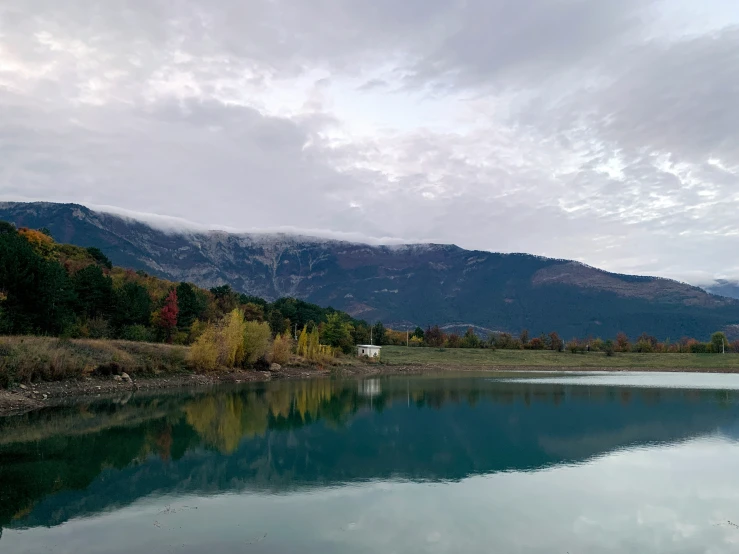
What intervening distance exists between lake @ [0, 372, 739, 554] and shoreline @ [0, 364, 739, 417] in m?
2.71

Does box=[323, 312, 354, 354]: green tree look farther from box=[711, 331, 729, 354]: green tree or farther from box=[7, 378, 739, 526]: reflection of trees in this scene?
box=[711, 331, 729, 354]: green tree

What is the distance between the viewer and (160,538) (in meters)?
11.2

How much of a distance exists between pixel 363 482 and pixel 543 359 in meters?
90.2

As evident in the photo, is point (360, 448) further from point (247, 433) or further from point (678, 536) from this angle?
point (678, 536)

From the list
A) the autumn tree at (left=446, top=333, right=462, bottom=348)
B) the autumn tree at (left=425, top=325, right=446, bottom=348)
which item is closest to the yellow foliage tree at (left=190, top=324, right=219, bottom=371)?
the autumn tree at (left=446, top=333, right=462, bottom=348)

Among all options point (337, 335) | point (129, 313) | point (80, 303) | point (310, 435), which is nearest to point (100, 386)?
point (80, 303)

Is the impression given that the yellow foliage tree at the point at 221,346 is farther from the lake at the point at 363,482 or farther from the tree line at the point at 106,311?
the lake at the point at 363,482

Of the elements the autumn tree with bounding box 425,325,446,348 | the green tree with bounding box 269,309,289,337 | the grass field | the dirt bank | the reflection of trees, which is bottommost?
the reflection of trees

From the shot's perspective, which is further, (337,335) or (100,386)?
(337,335)

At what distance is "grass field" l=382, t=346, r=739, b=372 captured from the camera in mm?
92938

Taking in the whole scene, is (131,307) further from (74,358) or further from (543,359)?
(543,359)

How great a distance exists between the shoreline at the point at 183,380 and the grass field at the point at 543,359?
6.56ft

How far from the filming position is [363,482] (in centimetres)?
1644

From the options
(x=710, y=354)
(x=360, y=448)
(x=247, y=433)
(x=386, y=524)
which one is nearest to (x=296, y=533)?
(x=386, y=524)
